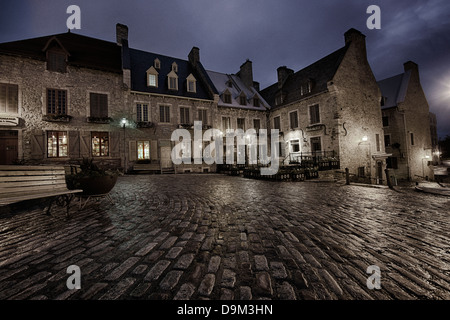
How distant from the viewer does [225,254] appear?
92.5 inches

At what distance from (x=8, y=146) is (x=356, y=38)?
31.9 metres

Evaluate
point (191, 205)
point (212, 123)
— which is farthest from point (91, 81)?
point (191, 205)

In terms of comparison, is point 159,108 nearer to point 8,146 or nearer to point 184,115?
point 184,115

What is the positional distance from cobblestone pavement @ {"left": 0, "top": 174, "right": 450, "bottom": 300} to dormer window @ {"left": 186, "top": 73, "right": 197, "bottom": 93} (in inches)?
687

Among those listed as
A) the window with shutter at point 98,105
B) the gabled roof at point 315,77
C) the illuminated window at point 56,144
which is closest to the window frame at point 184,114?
the window with shutter at point 98,105

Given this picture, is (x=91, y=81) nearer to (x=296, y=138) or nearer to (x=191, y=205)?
(x=191, y=205)

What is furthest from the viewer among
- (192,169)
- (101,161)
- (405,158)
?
(405,158)

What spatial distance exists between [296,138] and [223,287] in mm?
20557

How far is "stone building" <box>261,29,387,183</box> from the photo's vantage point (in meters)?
17.1

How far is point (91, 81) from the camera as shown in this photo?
1525 centimetres

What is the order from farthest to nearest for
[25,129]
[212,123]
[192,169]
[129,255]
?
[212,123], [192,169], [25,129], [129,255]

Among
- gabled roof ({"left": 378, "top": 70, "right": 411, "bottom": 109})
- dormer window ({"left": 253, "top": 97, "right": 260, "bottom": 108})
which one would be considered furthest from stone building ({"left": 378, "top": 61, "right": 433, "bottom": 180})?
dormer window ({"left": 253, "top": 97, "right": 260, "bottom": 108})

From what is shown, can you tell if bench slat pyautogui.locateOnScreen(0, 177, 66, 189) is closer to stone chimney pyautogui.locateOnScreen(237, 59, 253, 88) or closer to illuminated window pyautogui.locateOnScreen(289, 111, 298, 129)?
illuminated window pyautogui.locateOnScreen(289, 111, 298, 129)

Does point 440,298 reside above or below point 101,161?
below
